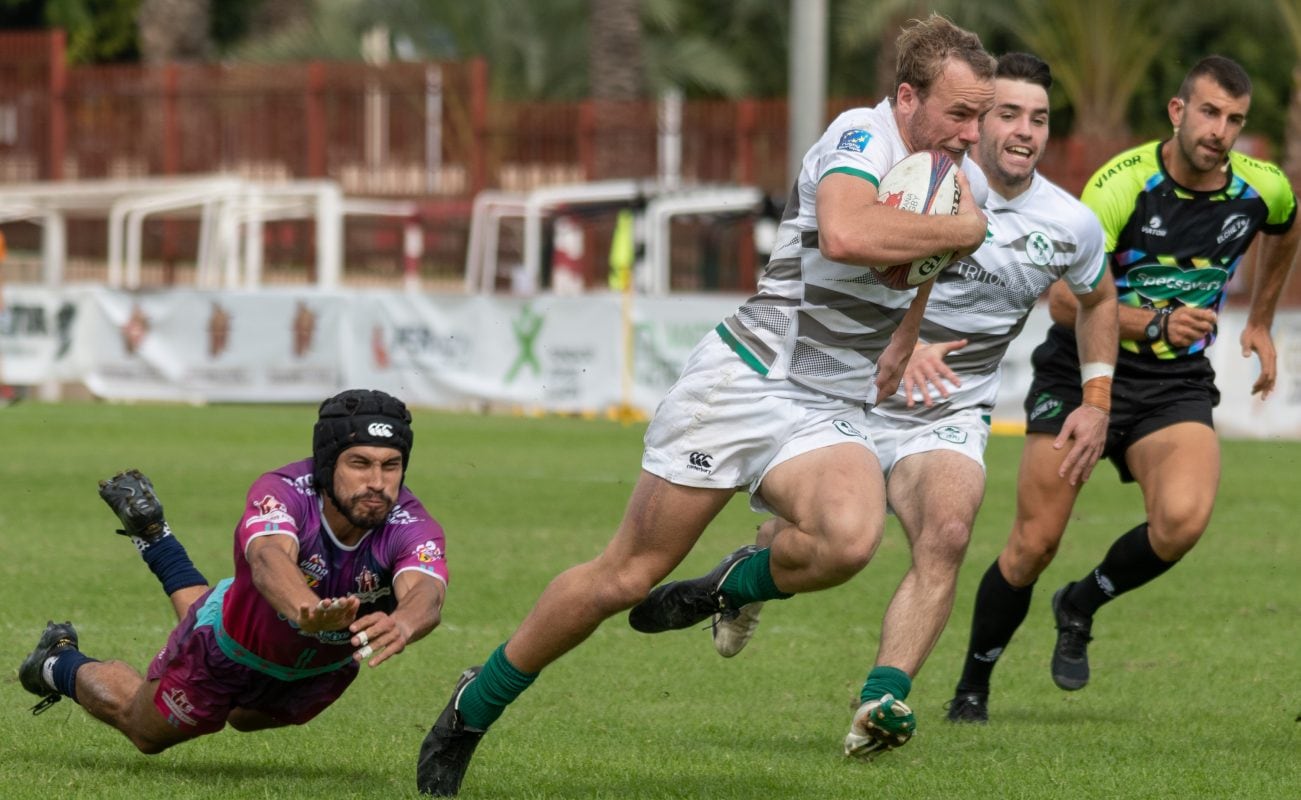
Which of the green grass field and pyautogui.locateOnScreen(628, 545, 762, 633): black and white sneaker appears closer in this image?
the green grass field

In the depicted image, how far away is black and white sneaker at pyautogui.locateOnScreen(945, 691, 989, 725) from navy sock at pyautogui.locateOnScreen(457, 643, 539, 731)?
222 centimetres

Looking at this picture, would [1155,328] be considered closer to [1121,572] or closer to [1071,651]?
[1121,572]

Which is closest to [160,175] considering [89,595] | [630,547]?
[89,595]

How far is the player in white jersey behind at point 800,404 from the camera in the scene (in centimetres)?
605

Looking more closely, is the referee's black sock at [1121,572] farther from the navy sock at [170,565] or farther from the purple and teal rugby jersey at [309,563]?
the navy sock at [170,565]

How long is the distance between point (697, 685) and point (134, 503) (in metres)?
2.44

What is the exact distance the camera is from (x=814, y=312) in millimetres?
6320

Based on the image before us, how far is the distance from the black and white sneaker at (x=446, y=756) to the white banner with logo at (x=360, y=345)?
1593cm

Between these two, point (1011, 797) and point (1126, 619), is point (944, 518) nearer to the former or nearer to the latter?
point (1011, 797)

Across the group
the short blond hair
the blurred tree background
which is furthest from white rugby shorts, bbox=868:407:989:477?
the blurred tree background

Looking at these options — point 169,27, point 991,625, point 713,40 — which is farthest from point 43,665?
point 713,40

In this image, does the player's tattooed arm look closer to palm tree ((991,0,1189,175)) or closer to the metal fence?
the metal fence

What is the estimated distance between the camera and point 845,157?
602cm

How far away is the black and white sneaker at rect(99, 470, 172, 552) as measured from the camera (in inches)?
289
